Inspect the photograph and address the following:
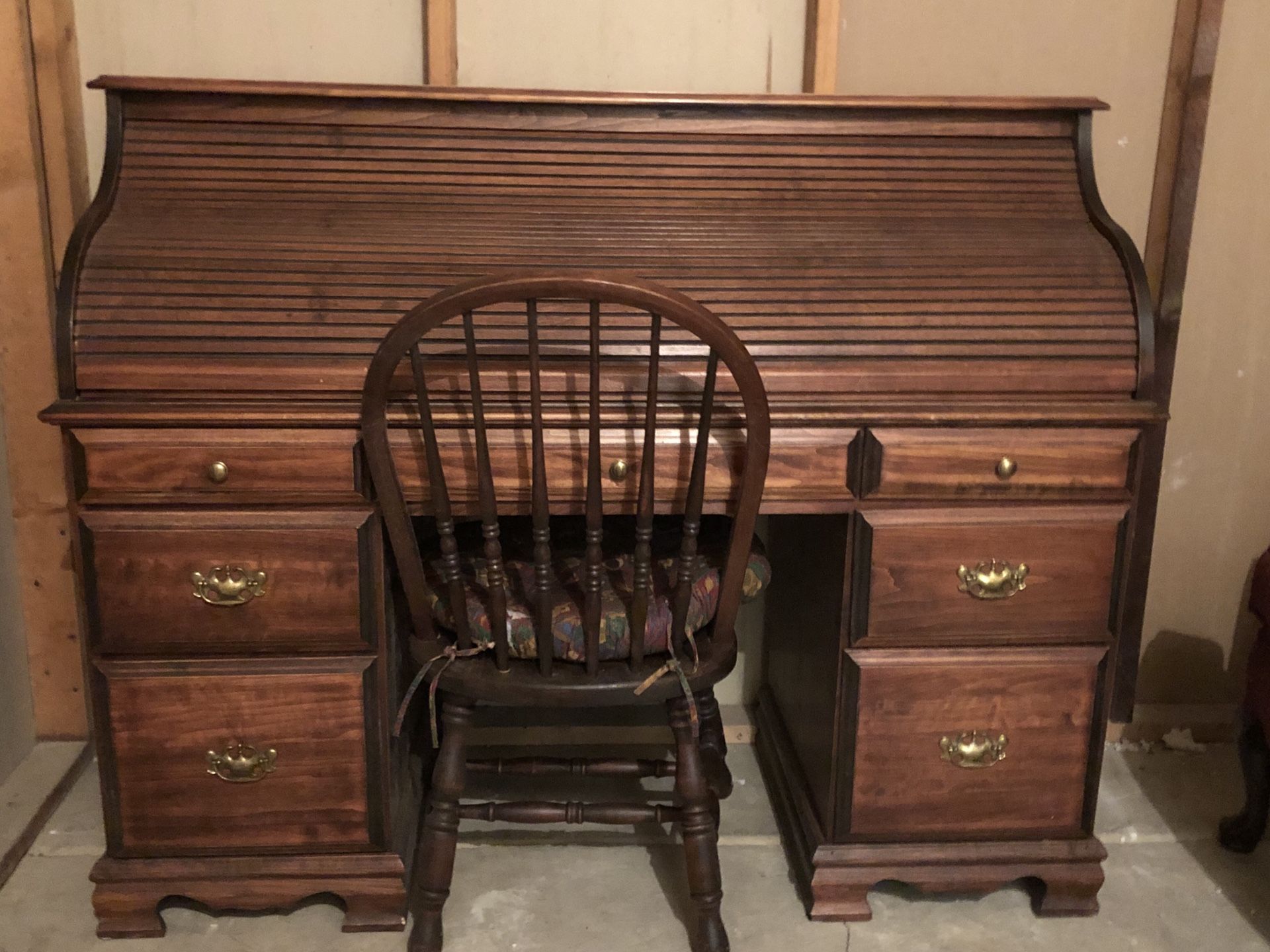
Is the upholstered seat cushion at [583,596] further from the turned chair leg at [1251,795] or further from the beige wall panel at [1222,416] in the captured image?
the beige wall panel at [1222,416]

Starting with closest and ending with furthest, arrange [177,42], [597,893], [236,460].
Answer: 1. [236,460]
2. [597,893]
3. [177,42]

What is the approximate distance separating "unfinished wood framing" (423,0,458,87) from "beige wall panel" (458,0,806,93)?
0.03 metres

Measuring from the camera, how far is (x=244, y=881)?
158 cm

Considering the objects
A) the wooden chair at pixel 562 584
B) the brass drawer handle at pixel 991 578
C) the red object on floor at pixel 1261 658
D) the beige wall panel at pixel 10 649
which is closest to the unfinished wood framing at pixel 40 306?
the beige wall panel at pixel 10 649

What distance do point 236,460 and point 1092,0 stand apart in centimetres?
172

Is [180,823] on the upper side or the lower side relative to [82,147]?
lower

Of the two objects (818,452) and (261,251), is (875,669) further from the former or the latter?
(261,251)

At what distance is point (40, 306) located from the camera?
6.16 ft

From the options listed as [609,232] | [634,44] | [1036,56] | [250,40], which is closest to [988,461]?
[609,232]

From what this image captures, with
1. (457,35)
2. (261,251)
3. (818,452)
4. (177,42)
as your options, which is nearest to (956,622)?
(818,452)

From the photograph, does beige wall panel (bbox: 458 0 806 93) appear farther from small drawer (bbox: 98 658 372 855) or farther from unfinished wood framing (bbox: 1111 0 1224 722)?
small drawer (bbox: 98 658 372 855)

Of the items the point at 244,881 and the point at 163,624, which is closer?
the point at 163,624

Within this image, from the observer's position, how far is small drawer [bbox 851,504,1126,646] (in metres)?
1.49

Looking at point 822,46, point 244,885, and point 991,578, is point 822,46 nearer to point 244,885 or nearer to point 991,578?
point 991,578
